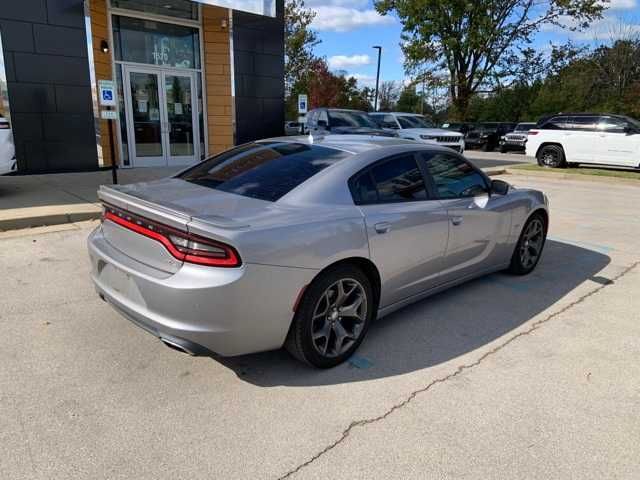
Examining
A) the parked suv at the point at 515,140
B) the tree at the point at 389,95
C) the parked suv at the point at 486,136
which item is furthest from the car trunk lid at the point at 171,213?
Answer: the tree at the point at 389,95

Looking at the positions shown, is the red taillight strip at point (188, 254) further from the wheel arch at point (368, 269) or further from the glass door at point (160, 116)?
the glass door at point (160, 116)

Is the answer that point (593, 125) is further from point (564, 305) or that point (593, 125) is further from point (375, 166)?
point (375, 166)

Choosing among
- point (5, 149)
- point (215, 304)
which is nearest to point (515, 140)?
point (5, 149)

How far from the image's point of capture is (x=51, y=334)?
3.61 meters

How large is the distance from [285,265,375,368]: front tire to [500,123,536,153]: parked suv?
78.9 feet

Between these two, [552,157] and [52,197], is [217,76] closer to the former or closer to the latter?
[52,197]

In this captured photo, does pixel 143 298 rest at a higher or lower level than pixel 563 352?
higher

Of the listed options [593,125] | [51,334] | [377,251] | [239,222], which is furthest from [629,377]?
[593,125]

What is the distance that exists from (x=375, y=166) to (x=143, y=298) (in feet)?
6.13

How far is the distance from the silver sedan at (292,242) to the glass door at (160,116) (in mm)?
9019

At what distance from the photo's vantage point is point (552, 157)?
16.5m

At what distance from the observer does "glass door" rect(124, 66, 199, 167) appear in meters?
12.0

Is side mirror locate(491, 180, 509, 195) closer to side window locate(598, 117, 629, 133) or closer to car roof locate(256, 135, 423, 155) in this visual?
car roof locate(256, 135, 423, 155)

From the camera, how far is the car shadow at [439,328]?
3203 mm
